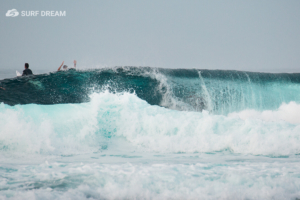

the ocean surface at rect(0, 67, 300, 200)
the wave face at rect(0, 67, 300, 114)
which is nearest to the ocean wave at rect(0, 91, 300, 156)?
the ocean surface at rect(0, 67, 300, 200)

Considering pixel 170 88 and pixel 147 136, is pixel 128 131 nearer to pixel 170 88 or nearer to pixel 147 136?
pixel 147 136

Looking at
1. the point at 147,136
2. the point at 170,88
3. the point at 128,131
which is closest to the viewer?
the point at 147,136

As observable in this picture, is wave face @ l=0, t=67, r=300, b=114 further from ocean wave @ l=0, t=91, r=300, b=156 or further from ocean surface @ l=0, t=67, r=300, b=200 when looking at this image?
ocean wave @ l=0, t=91, r=300, b=156

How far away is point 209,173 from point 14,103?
19.4 ft

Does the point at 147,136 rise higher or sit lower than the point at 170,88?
lower

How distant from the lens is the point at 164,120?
710cm

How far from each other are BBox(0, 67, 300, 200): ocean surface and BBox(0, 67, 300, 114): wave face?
0.04 meters

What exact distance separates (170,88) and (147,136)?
329 cm

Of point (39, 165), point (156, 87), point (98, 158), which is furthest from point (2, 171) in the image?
point (156, 87)

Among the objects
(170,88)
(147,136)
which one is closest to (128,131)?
(147,136)

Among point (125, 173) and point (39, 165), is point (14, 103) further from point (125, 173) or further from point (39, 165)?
point (125, 173)

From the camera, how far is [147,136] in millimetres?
6730

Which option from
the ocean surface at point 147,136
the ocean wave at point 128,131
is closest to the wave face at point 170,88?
the ocean surface at point 147,136

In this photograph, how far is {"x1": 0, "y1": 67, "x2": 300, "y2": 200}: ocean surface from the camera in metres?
3.70
